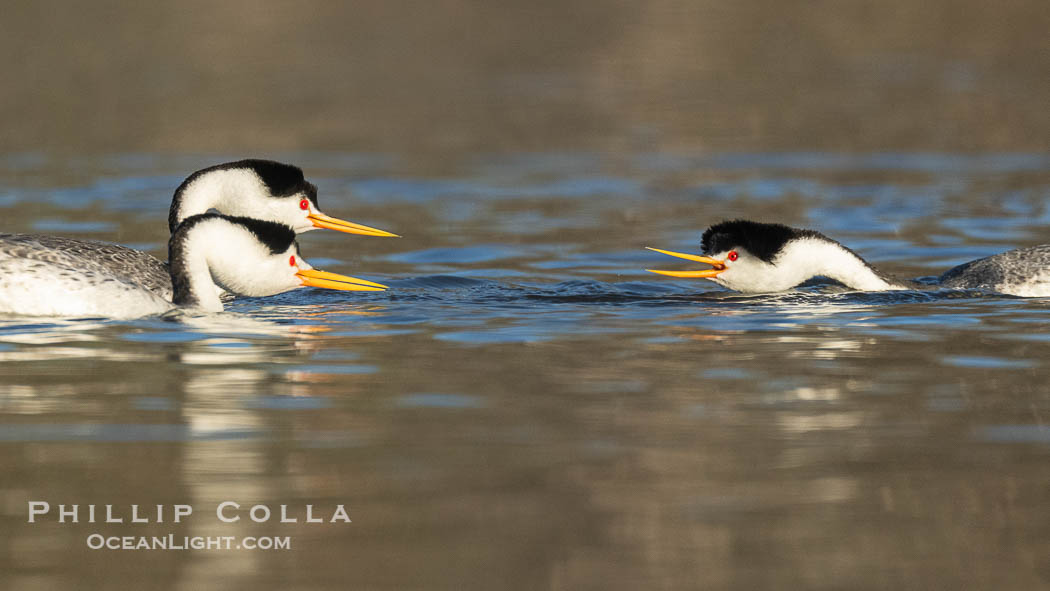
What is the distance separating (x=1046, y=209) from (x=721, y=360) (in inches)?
340

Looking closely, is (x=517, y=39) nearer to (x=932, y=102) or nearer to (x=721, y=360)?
(x=932, y=102)

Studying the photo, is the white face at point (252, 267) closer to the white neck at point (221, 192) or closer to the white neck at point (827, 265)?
the white neck at point (221, 192)

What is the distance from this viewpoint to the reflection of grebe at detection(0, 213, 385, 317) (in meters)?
10.5

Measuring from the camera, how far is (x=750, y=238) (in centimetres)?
1177

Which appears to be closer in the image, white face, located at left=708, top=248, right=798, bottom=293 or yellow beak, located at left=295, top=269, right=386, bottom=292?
yellow beak, located at left=295, top=269, right=386, bottom=292

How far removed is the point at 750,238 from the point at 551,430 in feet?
14.8

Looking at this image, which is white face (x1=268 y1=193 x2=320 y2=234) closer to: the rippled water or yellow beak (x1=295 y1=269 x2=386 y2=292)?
the rippled water

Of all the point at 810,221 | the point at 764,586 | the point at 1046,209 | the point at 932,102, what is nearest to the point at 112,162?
the point at 810,221

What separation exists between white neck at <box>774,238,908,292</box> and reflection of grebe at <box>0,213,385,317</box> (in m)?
2.92

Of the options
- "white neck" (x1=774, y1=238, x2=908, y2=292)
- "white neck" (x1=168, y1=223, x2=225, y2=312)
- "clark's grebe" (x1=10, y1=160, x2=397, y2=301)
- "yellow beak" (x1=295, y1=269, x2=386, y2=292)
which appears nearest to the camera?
"white neck" (x1=168, y1=223, x2=225, y2=312)

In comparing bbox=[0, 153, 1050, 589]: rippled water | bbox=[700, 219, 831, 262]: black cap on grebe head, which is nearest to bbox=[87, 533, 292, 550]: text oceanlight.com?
bbox=[0, 153, 1050, 589]: rippled water

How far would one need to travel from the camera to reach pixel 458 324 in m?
10.7

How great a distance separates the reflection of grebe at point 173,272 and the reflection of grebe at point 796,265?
247 centimetres

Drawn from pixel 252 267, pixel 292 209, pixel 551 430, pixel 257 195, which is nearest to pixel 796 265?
pixel 292 209
